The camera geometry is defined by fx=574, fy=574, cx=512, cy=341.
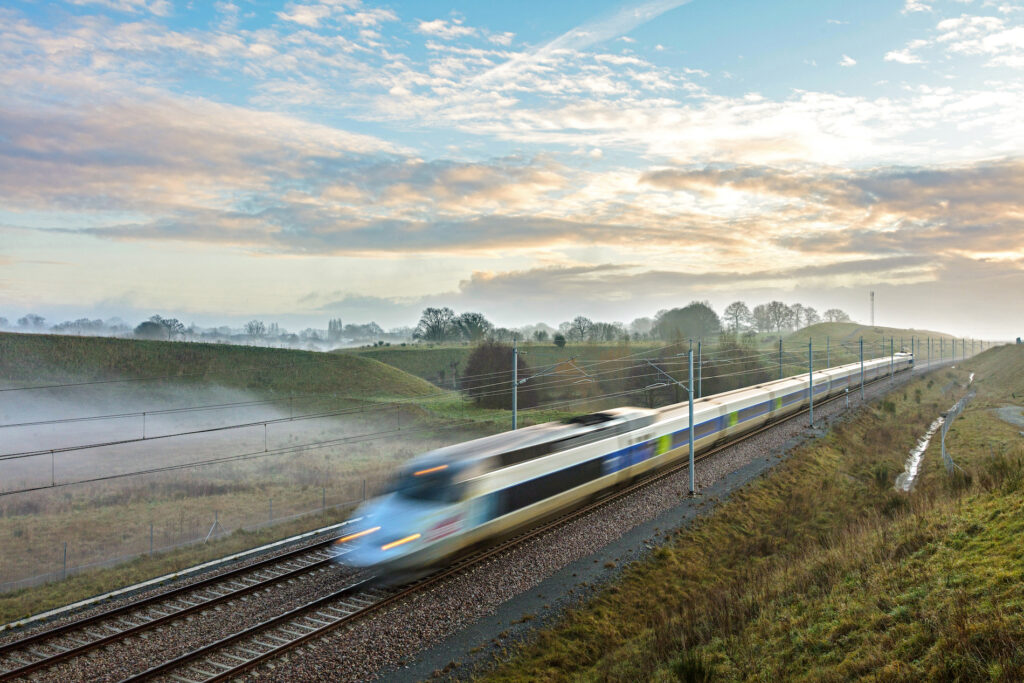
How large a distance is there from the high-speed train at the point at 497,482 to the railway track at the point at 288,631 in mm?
853

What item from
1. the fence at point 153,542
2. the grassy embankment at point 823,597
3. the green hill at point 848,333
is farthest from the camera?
the green hill at point 848,333

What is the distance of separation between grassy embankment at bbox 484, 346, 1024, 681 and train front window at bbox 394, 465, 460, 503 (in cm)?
414

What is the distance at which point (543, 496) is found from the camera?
18188 mm

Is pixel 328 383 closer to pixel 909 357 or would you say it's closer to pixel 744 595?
pixel 744 595

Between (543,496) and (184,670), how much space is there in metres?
10.2

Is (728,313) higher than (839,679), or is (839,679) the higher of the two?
(728,313)

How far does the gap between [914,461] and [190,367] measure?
77.7 meters

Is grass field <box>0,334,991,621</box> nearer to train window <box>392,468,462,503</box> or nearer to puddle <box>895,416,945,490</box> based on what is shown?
train window <box>392,468,462,503</box>

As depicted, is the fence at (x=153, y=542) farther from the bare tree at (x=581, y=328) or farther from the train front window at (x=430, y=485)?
the bare tree at (x=581, y=328)

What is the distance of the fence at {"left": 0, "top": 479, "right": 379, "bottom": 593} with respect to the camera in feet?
64.2

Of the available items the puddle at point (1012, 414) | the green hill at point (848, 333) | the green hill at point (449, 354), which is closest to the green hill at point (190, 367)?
the green hill at point (449, 354)

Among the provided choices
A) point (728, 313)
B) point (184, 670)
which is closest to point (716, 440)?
point (184, 670)

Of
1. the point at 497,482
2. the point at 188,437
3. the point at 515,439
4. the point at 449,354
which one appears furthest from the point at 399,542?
the point at 449,354

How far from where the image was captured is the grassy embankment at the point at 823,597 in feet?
31.2
